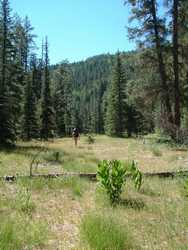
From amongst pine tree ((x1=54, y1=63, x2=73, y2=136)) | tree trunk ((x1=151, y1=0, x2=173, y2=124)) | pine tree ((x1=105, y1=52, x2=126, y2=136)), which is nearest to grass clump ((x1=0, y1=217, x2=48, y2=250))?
tree trunk ((x1=151, y1=0, x2=173, y2=124))

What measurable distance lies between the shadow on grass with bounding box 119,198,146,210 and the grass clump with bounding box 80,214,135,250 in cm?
188

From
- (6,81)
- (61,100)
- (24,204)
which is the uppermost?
(61,100)

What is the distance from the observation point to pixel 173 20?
929 inches

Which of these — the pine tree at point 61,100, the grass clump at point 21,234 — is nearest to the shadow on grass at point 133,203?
the grass clump at point 21,234

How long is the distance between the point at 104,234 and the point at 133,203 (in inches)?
116

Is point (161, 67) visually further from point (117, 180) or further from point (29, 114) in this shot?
point (29, 114)

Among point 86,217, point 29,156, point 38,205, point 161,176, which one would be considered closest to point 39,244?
point 86,217

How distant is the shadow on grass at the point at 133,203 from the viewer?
879 cm

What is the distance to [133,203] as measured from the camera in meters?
9.11

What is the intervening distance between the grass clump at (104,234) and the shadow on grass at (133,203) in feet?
6.15

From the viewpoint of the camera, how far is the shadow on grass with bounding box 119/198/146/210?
8.79m

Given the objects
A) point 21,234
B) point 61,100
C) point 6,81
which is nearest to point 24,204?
point 21,234

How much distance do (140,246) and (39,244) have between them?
1677mm

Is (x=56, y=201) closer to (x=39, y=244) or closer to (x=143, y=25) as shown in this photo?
(x=39, y=244)
